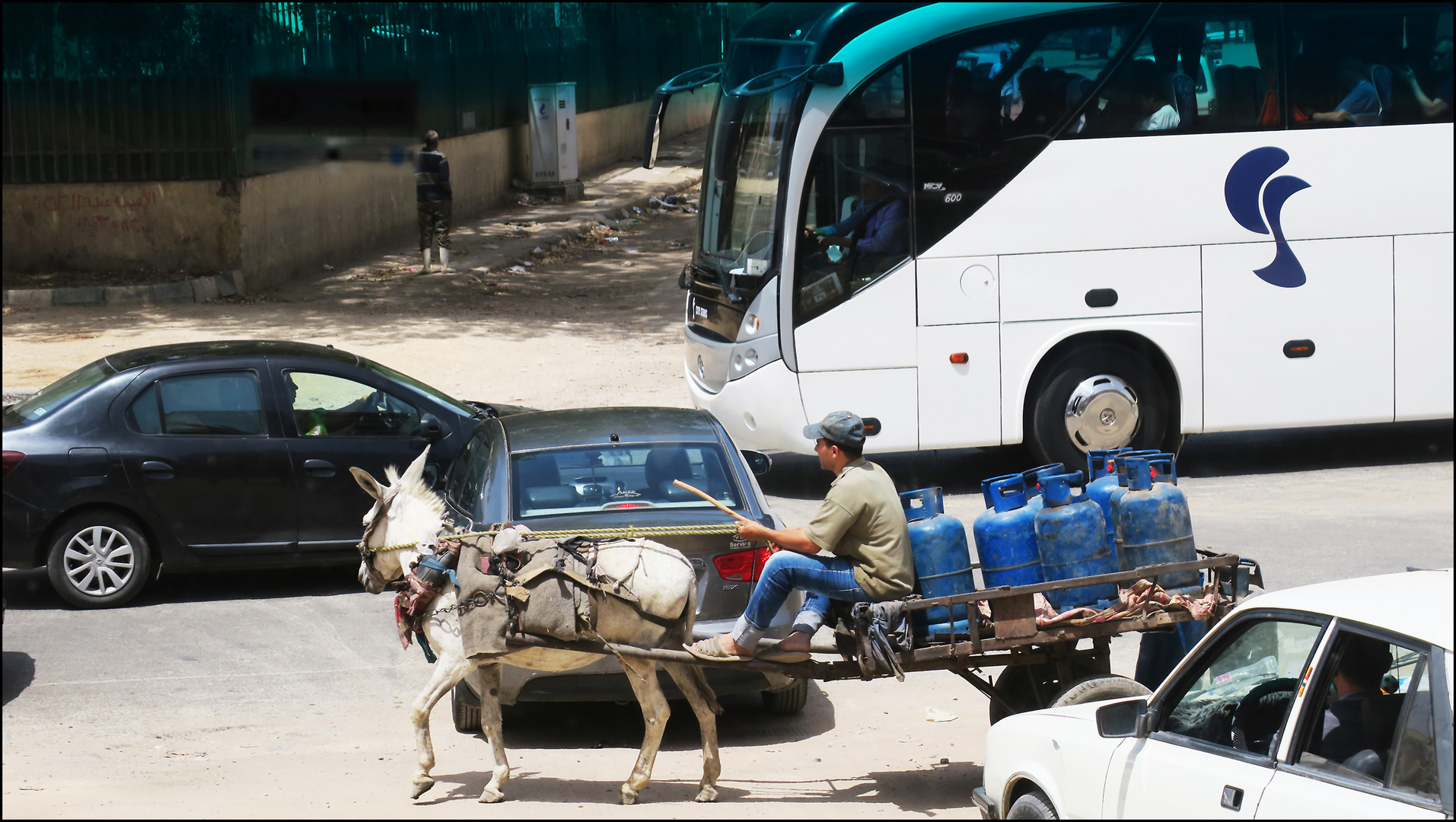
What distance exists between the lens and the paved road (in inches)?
244

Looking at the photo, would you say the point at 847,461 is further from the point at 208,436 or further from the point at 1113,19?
the point at 1113,19

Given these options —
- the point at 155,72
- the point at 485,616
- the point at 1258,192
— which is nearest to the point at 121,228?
the point at 155,72

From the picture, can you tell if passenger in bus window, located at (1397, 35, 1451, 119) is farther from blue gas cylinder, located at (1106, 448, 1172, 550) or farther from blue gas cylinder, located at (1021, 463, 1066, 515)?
blue gas cylinder, located at (1021, 463, 1066, 515)

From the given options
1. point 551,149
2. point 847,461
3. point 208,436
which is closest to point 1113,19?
point 847,461

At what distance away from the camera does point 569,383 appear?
16.3m

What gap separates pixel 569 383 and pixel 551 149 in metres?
15.6

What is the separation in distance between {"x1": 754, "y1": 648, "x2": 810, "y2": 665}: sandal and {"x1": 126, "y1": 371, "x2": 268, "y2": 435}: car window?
468 cm

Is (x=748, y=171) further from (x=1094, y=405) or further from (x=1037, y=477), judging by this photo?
(x=1037, y=477)

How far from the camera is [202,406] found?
30.9ft

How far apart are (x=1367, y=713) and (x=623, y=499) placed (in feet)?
13.1

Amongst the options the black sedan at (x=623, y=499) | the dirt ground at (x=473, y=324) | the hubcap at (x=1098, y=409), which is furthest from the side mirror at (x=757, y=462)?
the dirt ground at (x=473, y=324)

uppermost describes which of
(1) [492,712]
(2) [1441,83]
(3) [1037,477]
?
(2) [1441,83]

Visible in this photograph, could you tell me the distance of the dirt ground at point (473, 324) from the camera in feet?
53.5

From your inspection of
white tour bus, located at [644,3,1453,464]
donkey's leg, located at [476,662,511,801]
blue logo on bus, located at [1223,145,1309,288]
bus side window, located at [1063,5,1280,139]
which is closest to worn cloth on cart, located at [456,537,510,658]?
donkey's leg, located at [476,662,511,801]
